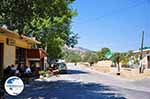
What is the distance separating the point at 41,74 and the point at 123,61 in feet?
185

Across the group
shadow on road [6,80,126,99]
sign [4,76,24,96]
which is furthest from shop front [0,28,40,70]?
sign [4,76,24,96]

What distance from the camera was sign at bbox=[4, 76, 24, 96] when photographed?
10.2 meters

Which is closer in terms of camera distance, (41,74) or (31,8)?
(31,8)

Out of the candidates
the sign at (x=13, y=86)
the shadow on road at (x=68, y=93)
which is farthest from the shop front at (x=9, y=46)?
the sign at (x=13, y=86)

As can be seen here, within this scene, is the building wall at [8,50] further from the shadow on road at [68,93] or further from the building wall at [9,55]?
the shadow on road at [68,93]

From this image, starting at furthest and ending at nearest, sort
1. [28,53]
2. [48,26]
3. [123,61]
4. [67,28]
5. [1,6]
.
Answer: [123,61] → [67,28] → [48,26] → [28,53] → [1,6]

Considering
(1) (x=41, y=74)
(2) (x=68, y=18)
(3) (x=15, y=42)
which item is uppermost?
(2) (x=68, y=18)

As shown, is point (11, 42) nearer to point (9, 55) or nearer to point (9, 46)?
point (9, 46)

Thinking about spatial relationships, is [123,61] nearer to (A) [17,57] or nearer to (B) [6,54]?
(A) [17,57]

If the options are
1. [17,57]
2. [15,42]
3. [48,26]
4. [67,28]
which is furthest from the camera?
[67,28]

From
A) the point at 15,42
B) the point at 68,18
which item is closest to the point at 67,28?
the point at 68,18

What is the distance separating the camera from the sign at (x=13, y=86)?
1020cm

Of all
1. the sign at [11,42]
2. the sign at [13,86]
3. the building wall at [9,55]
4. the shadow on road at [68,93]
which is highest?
the sign at [11,42]

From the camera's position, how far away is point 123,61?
99188mm
